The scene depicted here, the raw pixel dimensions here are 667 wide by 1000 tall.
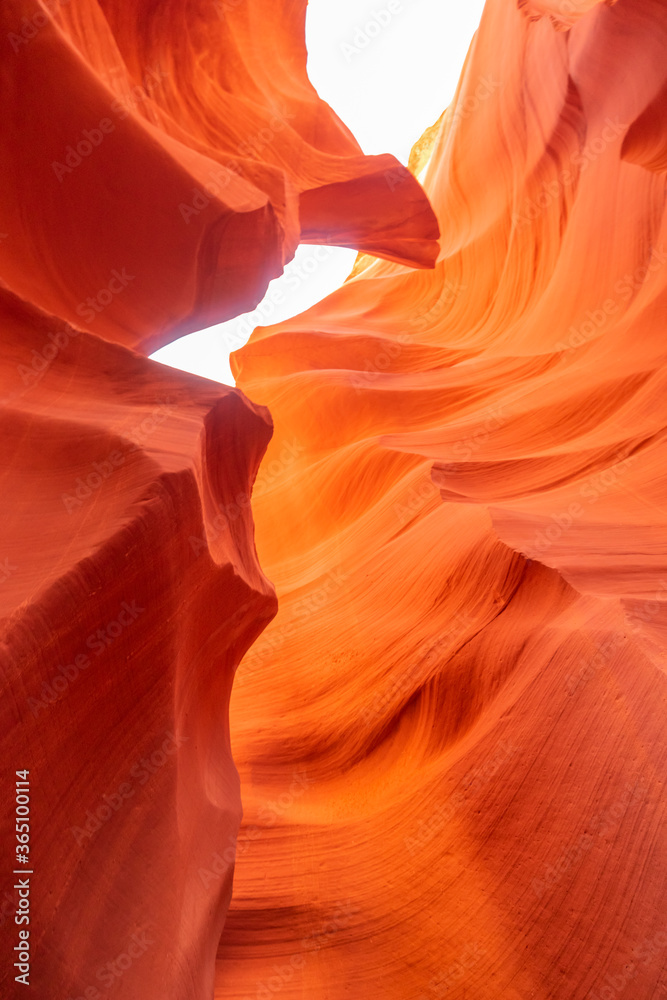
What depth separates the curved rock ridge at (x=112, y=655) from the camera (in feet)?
5.75

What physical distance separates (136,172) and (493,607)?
8.18 ft

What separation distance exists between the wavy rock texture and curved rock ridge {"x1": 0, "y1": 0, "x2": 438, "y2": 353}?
5.96 ft

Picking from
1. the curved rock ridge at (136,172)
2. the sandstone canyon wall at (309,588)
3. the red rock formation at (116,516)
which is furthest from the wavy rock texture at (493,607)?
the curved rock ridge at (136,172)

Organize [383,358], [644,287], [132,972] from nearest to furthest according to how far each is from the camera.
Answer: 1. [132,972]
2. [644,287]
3. [383,358]

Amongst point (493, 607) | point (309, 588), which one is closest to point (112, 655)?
point (493, 607)

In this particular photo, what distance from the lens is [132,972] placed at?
6.18 feet

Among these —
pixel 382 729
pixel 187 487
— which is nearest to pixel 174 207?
pixel 187 487

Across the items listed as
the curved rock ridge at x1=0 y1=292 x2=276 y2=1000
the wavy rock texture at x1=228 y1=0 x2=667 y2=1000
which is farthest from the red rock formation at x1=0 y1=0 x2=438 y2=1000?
the wavy rock texture at x1=228 y1=0 x2=667 y2=1000

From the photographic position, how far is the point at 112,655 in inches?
78.7

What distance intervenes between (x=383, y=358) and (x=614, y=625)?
489cm

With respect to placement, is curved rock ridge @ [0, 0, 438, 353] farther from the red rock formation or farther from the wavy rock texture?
the wavy rock texture

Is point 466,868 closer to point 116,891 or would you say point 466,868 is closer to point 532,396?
point 116,891

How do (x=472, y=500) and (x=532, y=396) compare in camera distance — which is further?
(x=532, y=396)

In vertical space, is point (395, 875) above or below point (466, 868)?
below
